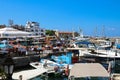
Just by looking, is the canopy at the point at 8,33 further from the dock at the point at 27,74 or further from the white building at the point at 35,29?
the white building at the point at 35,29

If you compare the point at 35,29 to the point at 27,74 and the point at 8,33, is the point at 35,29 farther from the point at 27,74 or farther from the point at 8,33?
the point at 27,74

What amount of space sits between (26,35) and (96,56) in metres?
35.2

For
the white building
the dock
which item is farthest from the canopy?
the white building

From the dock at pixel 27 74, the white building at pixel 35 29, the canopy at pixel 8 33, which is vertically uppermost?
the white building at pixel 35 29

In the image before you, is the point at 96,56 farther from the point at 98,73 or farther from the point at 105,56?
the point at 98,73

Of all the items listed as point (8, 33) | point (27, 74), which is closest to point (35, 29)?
point (8, 33)

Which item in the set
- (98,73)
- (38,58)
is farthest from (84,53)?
(98,73)

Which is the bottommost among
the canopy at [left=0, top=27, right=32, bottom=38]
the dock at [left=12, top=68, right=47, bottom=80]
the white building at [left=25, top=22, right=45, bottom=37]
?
the dock at [left=12, top=68, right=47, bottom=80]

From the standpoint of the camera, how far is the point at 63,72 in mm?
29594

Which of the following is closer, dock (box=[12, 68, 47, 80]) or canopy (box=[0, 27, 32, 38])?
dock (box=[12, 68, 47, 80])

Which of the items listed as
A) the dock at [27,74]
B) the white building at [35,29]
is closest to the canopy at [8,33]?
the dock at [27,74]

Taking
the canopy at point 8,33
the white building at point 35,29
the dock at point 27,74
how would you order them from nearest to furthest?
the dock at point 27,74
the canopy at point 8,33
the white building at point 35,29

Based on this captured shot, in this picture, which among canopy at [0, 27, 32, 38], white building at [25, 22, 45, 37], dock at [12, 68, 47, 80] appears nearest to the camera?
dock at [12, 68, 47, 80]

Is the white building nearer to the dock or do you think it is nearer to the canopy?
the canopy
